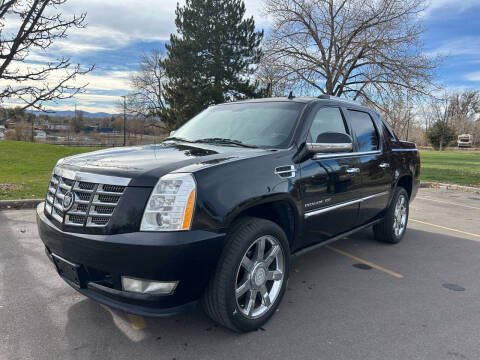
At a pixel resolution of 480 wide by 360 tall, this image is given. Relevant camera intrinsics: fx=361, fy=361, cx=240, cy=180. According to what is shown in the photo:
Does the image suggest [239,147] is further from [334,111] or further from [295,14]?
[295,14]

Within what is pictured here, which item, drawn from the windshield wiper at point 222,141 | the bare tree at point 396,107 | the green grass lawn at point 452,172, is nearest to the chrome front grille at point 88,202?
the windshield wiper at point 222,141

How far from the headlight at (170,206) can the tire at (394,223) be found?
12.1ft

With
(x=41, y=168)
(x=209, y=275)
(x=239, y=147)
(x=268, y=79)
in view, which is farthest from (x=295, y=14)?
(x=209, y=275)

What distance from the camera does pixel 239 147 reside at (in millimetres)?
3340

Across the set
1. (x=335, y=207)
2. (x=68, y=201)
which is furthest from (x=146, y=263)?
(x=335, y=207)

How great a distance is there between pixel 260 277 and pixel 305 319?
22.8 inches

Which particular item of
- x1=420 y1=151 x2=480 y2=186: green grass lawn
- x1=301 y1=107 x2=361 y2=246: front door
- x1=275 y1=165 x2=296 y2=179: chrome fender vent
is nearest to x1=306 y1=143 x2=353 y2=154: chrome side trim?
x1=301 y1=107 x2=361 y2=246: front door

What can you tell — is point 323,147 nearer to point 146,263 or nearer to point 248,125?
point 248,125

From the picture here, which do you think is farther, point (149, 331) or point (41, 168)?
point (41, 168)

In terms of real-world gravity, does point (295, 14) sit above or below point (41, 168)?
above

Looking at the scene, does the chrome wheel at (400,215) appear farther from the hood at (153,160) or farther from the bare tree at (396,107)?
the bare tree at (396,107)

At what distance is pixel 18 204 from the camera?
711 centimetres

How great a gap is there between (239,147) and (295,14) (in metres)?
17.7

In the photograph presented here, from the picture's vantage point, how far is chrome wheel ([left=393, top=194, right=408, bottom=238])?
5328 mm
